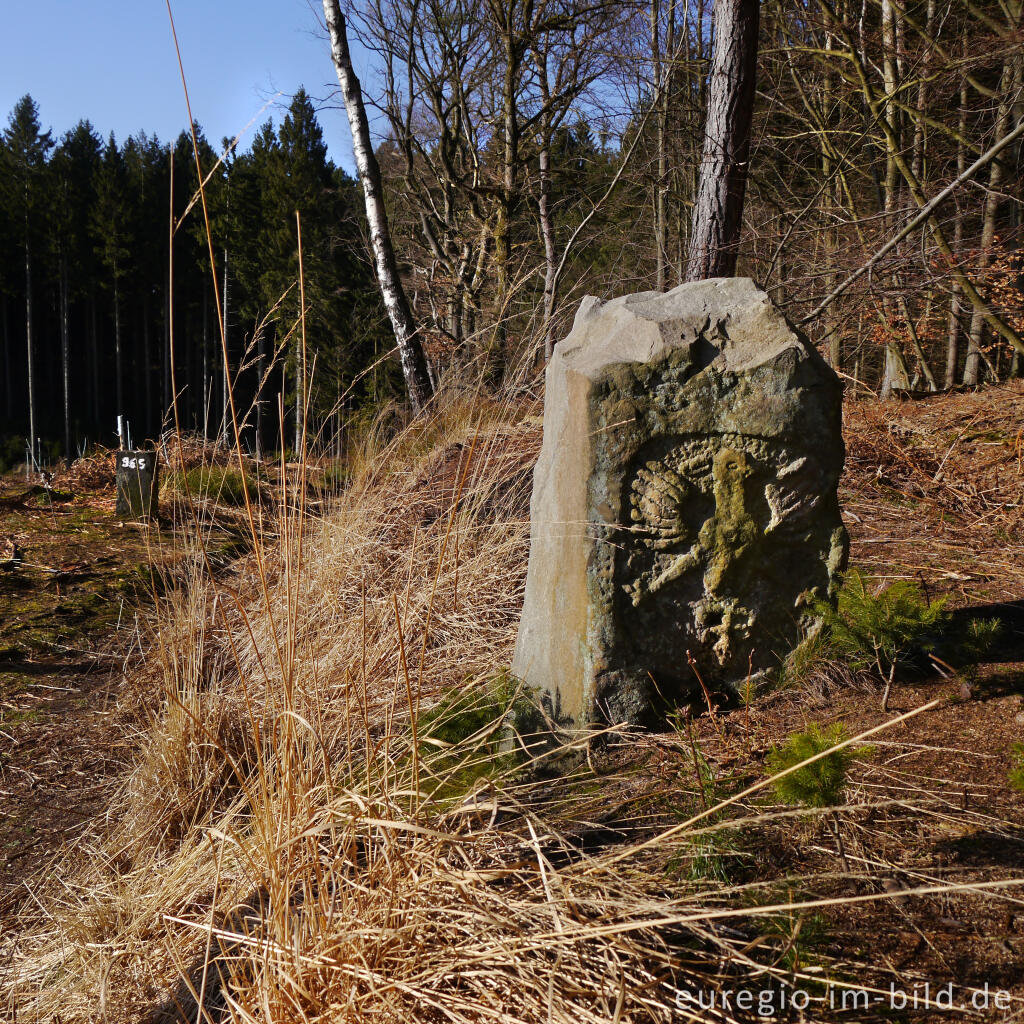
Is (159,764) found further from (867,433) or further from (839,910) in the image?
(867,433)

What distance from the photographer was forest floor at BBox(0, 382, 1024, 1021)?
1.19 m

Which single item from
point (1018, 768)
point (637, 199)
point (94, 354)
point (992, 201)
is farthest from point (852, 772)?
point (94, 354)

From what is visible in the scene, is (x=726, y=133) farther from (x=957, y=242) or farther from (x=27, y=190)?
(x=27, y=190)

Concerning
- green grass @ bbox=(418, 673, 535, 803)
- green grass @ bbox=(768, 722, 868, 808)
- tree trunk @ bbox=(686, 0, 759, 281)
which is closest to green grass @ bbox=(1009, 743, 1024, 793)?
green grass @ bbox=(768, 722, 868, 808)

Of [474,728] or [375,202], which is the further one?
[375,202]

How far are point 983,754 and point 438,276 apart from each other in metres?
11.2

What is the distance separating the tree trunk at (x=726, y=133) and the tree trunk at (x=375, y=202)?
2.63 metres

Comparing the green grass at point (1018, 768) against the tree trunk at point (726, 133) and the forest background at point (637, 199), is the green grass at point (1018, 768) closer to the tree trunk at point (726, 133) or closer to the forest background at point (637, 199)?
the forest background at point (637, 199)

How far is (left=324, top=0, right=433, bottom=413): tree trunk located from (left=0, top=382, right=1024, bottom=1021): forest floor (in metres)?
2.27

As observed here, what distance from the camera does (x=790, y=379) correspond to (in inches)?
76.5

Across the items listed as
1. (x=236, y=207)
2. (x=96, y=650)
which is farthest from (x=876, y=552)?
(x=236, y=207)

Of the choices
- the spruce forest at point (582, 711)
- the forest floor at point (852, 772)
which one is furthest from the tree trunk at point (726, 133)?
the forest floor at point (852, 772)

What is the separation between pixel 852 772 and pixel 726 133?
3187mm

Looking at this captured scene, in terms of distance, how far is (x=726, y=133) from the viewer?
3740mm
